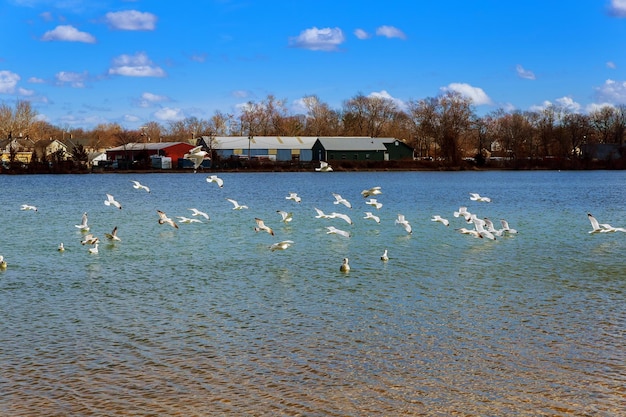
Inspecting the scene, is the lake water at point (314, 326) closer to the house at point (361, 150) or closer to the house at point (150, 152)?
the house at point (150, 152)

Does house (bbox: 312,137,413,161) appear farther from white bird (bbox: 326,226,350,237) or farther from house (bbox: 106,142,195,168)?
white bird (bbox: 326,226,350,237)

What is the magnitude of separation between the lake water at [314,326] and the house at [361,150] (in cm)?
9049

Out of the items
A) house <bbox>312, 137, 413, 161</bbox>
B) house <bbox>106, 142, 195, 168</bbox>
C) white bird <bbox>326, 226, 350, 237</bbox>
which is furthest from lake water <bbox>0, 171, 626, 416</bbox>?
house <bbox>312, 137, 413, 161</bbox>

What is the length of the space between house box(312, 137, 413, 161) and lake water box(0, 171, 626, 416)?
90.5 meters

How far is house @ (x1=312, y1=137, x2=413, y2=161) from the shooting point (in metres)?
117

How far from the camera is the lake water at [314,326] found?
992cm

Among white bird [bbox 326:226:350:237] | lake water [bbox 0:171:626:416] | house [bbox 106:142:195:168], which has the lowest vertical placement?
lake water [bbox 0:171:626:416]

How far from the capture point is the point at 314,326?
13.7 metres

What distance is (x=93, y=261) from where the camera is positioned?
21203mm

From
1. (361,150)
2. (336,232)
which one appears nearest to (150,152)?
(361,150)

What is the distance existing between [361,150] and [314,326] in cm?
10486

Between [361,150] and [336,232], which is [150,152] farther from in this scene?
[336,232]

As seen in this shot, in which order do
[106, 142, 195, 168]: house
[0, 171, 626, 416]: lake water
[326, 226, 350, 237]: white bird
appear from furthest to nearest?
[106, 142, 195, 168]: house, [326, 226, 350, 237]: white bird, [0, 171, 626, 416]: lake water

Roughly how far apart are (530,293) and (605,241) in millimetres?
9933
